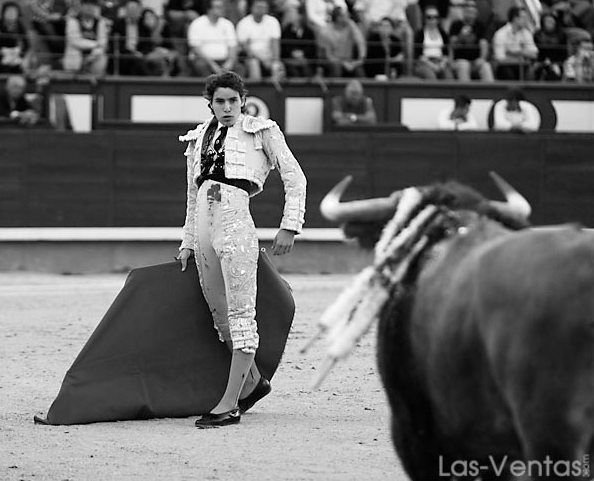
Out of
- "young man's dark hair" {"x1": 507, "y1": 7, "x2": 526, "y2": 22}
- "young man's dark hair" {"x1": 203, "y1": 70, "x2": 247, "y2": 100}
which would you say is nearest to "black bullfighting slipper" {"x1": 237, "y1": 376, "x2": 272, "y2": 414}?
"young man's dark hair" {"x1": 203, "y1": 70, "x2": 247, "y2": 100}

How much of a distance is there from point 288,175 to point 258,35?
648 cm

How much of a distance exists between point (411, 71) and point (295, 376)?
5.95 m

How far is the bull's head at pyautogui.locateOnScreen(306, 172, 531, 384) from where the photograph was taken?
3184mm

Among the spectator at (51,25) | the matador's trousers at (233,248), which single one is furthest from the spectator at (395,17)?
the matador's trousers at (233,248)

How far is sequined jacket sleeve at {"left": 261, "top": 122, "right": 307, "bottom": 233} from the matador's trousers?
165 millimetres

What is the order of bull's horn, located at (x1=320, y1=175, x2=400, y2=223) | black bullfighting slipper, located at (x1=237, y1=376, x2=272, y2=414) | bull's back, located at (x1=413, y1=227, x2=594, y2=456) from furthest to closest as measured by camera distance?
1. black bullfighting slipper, located at (x1=237, y1=376, x2=272, y2=414)
2. bull's horn, located at (x1=320, y1=175, x2=400, y2=223)
3. bull's back, located at (x1=413, y1=227, x2=594, y2=456)

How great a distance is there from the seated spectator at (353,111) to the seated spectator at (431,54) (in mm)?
549

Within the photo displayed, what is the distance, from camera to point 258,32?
11406 millimetres

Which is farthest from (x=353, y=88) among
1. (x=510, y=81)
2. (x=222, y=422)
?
(x=222, y=422)

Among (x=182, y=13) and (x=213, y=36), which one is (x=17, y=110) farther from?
(x=213, y=36)

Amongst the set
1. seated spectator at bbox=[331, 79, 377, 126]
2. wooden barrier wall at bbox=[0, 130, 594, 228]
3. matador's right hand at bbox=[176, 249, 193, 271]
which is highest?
matador's right hand at bbox=[176, 249, 193, 271]

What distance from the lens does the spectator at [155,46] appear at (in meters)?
11.2

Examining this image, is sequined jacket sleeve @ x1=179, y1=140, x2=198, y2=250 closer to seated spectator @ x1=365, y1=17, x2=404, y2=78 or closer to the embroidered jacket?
the embroidered jacket

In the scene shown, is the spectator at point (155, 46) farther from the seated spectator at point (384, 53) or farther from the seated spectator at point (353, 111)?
the seated spectator at point (384, 53)
